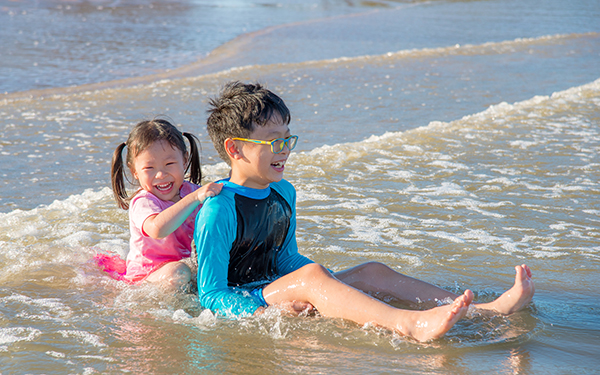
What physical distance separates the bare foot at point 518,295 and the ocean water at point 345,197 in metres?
0.07

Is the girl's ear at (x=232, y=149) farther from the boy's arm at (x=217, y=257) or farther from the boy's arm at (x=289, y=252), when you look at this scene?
the boy's arm at (x=289, y=252)

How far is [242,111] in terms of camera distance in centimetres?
296

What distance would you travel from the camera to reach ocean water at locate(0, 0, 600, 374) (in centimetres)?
284

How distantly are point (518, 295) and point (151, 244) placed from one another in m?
2.02

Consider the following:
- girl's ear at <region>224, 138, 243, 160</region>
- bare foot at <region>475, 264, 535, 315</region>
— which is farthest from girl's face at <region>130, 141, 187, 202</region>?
bare foot at <region>475, 264, 535, 315</region>

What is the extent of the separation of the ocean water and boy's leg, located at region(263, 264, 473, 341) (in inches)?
3.7

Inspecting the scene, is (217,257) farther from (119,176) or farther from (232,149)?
(119,176)

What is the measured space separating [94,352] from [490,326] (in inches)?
76.5

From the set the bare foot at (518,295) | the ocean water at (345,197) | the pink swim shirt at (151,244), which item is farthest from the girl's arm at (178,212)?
the bare foot at (518,295)

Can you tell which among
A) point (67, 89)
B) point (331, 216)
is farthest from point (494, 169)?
point (67, 89)

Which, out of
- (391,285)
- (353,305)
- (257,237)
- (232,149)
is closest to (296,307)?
(353,305)

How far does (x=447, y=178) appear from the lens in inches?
230

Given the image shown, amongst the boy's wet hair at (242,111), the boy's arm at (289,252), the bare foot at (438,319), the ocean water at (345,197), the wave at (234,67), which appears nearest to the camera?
the bare foot at (438,319)

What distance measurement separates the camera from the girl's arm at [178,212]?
2926mm
